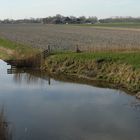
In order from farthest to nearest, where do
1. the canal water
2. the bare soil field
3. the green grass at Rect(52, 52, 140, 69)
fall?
the bare soil field
the green grass at Rect(52, 52, 140, 69)
the canal water

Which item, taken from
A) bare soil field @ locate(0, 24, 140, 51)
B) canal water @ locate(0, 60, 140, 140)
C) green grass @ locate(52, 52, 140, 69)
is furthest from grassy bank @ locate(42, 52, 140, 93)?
bare soil field @ locate(0, 24, 140, 51)

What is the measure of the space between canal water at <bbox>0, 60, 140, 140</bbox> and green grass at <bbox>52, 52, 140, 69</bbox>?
12.4 ft

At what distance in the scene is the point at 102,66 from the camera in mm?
33906

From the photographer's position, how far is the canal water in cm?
1903

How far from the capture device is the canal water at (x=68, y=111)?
19.0 metres

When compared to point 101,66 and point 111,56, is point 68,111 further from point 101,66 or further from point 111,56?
point 111,56

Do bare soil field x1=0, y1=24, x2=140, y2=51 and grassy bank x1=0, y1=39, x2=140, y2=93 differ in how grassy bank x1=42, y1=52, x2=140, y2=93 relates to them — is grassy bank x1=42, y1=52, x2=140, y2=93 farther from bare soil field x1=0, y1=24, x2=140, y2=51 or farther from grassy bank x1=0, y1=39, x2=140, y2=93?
bare soil field x1=0, y1=24, x2=140, y2=51

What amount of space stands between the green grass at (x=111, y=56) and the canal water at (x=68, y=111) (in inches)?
149

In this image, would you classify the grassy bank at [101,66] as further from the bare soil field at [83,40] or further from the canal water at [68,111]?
the bare soil field at [83,40]

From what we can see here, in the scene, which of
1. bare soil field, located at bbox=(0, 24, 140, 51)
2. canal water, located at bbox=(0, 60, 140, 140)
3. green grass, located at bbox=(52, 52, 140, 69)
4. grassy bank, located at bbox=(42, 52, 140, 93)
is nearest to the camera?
canal water, located at bbox=(0, 60, 140, 140)

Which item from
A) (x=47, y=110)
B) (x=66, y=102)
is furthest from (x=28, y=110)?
(x=66, y=102)

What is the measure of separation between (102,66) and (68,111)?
11421 mm

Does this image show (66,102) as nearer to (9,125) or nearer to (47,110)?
(47,110)

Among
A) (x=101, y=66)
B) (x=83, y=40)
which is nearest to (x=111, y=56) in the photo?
(x=101, y=66)
